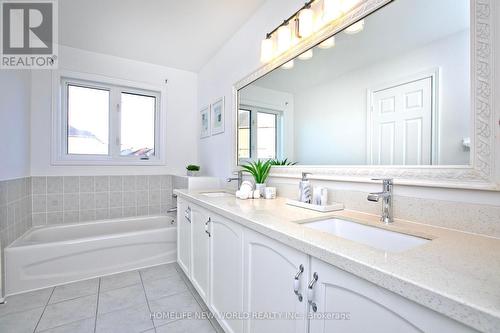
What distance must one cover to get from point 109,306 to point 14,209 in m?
1.28

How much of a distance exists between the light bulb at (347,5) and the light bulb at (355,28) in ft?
0.27

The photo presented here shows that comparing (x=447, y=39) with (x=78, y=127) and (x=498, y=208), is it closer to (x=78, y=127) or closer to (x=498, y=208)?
(x=498, y=208)

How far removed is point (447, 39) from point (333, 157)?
671 mm

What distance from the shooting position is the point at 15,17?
1.99m

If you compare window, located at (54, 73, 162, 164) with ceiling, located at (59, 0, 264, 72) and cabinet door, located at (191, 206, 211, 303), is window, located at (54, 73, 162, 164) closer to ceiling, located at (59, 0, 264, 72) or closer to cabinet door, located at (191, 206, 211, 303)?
ceiling, located at (59, 0, 264, 72)

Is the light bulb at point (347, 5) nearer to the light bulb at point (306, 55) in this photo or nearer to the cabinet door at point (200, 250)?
the light bulb at point (306, 55)

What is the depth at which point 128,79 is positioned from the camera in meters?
2.93

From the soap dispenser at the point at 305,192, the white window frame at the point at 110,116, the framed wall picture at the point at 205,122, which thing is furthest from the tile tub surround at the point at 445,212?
the white window frame at the point at 110,116

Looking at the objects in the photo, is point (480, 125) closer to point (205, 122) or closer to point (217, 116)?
point (217, 116)

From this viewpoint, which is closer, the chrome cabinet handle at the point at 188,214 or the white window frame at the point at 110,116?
the chrome cabinet handle at the point at 188,214

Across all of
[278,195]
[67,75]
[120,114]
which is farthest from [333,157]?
[67,75]

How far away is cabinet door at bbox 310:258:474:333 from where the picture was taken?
47cm

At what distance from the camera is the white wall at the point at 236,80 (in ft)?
2.80

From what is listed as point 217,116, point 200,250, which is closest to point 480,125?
point 200,250
